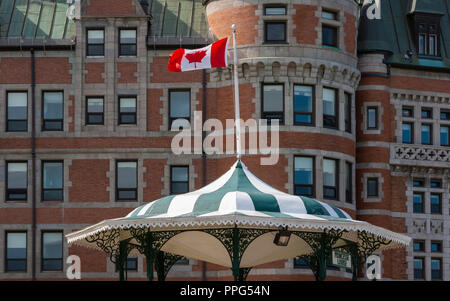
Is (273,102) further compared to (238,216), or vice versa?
(273,102)

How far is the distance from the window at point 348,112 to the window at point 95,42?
37.7 ft

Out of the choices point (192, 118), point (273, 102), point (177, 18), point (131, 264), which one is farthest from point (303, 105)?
point (131, 264)

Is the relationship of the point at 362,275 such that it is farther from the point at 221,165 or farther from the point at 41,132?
the point at 41,132

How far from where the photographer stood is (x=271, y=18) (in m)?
54.4

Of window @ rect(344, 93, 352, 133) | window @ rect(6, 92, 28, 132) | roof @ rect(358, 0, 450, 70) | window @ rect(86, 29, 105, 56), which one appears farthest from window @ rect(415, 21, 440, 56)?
window @ rect(6, 92, 28, 132)

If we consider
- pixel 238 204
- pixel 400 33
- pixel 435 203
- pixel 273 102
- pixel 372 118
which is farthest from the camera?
pixel 400 33

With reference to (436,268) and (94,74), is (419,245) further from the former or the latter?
(94,74)

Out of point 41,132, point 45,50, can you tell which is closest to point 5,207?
point 41,132

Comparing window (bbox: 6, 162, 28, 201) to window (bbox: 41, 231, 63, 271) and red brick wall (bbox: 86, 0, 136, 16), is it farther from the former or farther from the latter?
red brick wall (bbox: 86, 0, 136, 16)

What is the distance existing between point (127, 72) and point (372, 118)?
38.9 feet

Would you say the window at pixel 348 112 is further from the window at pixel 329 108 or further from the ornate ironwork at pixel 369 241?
the ornate ironwork at pixel 369 241

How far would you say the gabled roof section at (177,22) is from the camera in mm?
55812

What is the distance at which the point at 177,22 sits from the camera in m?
57.5

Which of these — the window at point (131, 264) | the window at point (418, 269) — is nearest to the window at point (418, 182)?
the window at point (418, 269)
